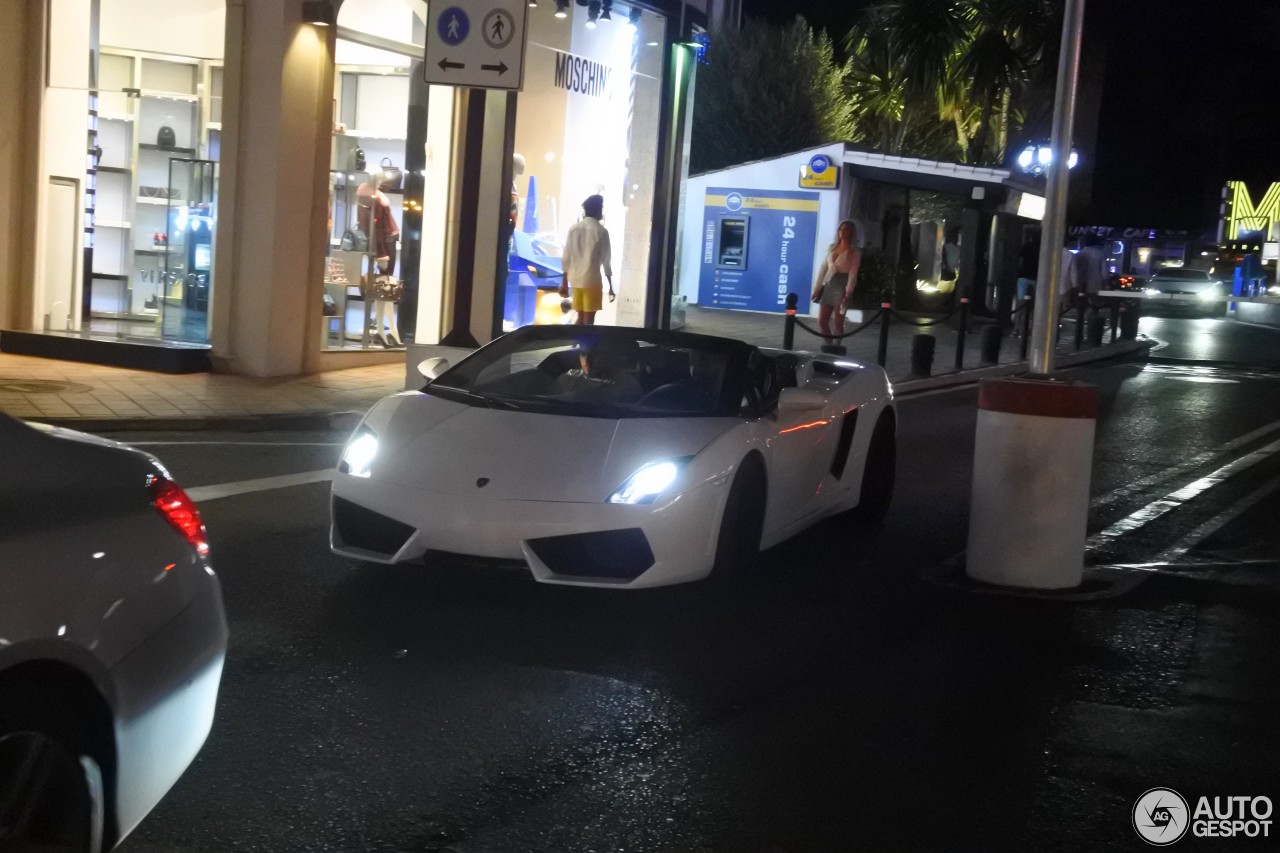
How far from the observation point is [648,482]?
631 cm

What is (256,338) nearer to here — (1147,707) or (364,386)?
(364,386)

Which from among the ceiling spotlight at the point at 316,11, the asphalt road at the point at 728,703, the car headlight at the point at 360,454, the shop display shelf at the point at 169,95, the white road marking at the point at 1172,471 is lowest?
the asphalt road at the point at 728,703

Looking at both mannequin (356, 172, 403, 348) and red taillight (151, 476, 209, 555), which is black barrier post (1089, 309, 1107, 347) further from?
red taillight (151, 476, 209, 555)

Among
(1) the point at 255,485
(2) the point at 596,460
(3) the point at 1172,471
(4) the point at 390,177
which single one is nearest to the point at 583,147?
(4) the point at 390,177

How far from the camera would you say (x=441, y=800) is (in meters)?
4.24

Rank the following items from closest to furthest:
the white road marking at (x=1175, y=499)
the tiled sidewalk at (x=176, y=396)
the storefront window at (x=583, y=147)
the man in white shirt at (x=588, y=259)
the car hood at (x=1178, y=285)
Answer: the white road marking at (x=1175, y=499)
the tiled sidewalk at (x=176, y=396)
the man in white shirt at (x=588, y=259)
the storefront window at (x=583, y=147)
the car hood at (x=1178, y=285)

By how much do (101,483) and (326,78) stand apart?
490 inches

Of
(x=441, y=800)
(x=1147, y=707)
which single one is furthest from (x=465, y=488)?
(x=1147, y=707)

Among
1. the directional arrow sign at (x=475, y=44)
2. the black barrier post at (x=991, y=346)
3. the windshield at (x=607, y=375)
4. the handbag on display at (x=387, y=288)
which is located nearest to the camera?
the windshield at (x=607, y=375)

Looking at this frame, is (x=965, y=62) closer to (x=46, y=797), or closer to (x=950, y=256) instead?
(x=950, y=256)

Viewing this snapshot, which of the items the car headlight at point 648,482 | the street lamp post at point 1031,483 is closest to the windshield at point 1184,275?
the street lamp post at point 1031,483

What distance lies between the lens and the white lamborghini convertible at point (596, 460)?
6168 mm

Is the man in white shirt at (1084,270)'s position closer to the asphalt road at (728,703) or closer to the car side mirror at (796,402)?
the asphalt road at (728,703)

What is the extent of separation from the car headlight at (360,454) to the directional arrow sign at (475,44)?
205 inches
